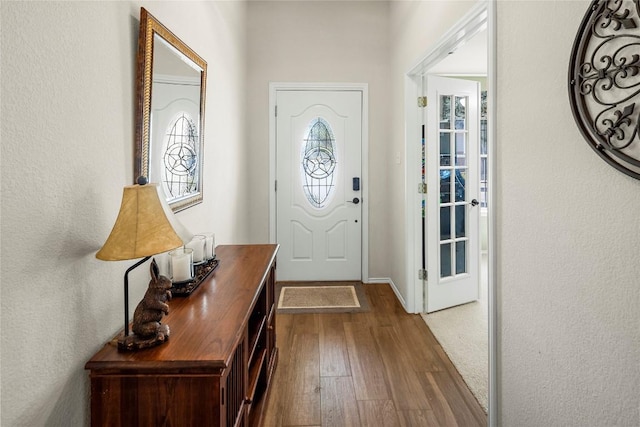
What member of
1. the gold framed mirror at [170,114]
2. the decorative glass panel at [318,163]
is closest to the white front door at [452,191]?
the decorative glass panel at [318,163]

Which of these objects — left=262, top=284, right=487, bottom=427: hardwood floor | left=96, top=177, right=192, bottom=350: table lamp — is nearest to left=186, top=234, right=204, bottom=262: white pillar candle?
left=96, top=177, right=192, bottom=350: table lamp

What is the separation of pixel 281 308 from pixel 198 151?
5.84 feet

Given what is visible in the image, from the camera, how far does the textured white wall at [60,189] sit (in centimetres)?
89

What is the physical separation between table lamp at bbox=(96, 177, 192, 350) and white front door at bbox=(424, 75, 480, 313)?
2.56 m

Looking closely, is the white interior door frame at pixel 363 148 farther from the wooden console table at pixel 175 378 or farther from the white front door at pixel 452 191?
the wooden console table at pixel 175 378

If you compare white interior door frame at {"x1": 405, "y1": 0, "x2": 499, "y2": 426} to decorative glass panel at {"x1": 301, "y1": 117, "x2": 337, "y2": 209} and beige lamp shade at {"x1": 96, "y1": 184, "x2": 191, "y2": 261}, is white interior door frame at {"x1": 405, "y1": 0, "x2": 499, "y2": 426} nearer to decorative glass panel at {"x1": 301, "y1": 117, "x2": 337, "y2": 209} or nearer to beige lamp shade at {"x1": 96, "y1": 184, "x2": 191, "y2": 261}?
decorative glass panel at {"x1": 301, "y1": 117, "x2": 337, "y2": 209}

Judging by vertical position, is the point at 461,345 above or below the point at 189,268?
below

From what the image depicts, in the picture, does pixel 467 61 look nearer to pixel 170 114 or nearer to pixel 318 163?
pixel 318 163

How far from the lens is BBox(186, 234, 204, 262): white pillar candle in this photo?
73.5 inches

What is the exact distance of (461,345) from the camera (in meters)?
2.82

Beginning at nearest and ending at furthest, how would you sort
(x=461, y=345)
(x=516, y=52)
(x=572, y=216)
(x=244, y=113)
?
(x=572, y=216) < (x=516, y=52) < (x=461, y=345) < (x=244, y=113)

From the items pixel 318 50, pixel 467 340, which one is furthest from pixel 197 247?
pixel 318 50

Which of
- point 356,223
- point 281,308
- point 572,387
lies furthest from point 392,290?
point 572,387

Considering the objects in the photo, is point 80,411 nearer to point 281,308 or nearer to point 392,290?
point 281,308
